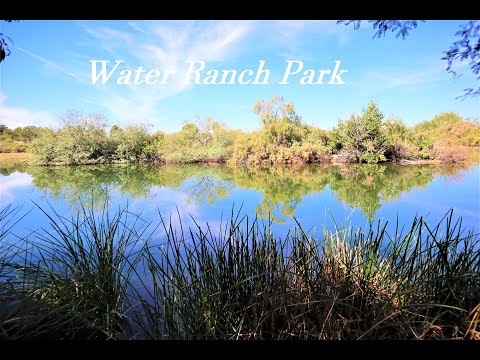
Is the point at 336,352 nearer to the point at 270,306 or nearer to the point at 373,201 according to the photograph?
the point at 270,306

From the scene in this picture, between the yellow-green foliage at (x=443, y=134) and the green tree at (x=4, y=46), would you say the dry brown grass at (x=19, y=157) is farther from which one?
the yellow-green foliage at (x=443, y=134)

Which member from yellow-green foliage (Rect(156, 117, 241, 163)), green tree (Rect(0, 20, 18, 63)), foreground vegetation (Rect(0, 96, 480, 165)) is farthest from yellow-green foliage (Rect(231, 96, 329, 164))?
green tree (Rect(0, 20, 18, 63))

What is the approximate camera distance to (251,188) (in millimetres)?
11219

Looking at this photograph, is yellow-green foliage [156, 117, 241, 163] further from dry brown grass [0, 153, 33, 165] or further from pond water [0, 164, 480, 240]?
dry brown grass [0, 153, 33, 165]

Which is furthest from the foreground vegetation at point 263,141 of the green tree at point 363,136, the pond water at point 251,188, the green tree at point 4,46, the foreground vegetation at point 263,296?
the foreground vegetation at point 263,296

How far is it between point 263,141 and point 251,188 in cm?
203

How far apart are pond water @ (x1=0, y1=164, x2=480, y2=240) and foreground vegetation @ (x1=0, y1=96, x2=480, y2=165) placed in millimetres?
507

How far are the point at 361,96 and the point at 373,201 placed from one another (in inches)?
186

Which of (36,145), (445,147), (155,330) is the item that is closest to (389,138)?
(445,147)

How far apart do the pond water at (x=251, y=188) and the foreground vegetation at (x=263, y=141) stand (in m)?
0.51

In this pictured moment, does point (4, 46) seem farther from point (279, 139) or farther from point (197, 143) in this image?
point (279, 139)

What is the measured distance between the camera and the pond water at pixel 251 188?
9547 millimetres

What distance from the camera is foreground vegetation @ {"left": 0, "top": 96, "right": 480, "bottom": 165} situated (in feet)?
37.4

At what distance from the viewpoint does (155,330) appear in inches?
59.3
